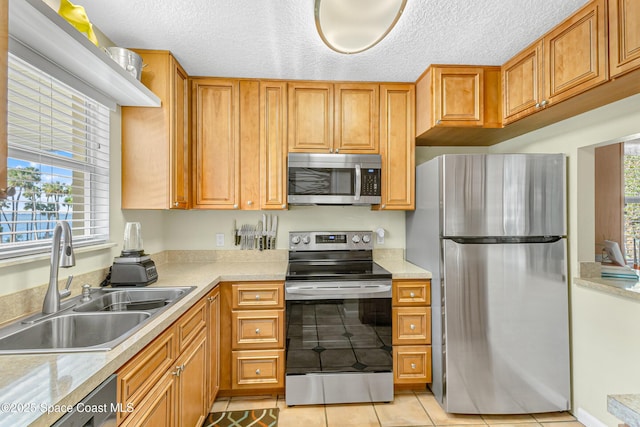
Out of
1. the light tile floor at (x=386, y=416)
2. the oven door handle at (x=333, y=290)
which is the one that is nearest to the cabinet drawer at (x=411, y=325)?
the oven door handle at (x=333, y=290)

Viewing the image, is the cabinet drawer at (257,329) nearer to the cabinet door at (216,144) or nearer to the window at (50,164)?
the cabinet door at (216,144)

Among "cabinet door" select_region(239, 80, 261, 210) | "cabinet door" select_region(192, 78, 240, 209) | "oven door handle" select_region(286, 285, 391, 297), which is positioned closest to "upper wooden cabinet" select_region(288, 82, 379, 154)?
"cabinet door" select_region(239, 80, 261, 210)

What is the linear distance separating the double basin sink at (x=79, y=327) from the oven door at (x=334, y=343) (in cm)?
84

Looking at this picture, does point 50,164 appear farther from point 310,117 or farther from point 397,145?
point 397,145

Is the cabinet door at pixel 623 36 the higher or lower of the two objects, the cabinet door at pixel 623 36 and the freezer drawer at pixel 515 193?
the higher

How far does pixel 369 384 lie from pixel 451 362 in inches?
22.5

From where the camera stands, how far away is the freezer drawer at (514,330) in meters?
2.04

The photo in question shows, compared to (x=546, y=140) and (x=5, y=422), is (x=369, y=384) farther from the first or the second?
(x=546, y=140)

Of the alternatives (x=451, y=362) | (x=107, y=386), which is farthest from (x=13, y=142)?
(x=451, y=362)

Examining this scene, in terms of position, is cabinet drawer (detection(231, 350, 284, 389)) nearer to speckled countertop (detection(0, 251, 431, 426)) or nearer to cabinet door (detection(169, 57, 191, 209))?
speckled countertop (detection(0, 251, 431, 426))

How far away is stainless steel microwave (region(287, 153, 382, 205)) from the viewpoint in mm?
2496

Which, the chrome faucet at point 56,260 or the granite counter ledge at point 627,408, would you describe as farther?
the chrome faucet at point 56,260

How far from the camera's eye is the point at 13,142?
1314mm

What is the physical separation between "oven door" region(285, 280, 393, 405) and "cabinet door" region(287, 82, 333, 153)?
110 cm
